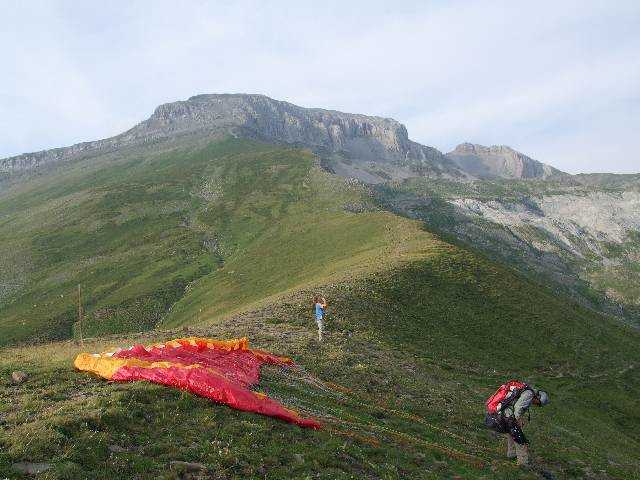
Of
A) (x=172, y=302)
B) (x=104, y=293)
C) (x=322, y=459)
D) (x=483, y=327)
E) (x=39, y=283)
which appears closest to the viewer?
(x=322, y=459)

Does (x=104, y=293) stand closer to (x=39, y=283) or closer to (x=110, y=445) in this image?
(x=39, y=283)

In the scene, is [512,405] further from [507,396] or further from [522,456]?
[522,456]

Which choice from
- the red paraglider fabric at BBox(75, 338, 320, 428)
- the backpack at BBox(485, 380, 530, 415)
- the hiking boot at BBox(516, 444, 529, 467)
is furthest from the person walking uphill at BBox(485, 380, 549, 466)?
the red paraglider fabric at BBox(75, 338, 320, 428)

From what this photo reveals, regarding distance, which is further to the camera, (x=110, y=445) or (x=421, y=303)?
(x=421, y=303)

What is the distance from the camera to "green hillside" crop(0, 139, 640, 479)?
15062 mm

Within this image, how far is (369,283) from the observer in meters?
58.7

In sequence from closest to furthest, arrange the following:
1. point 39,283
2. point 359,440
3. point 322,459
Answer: point 322,459, point 359,440, point 39,283

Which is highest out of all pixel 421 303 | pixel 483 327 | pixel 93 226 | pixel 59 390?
pixel 93 226

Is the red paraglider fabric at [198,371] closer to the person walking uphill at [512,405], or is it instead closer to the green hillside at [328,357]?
the green hillside at [328,357]

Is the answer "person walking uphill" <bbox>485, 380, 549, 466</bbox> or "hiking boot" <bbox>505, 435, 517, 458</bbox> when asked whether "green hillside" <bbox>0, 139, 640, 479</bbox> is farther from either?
"person walking uphill" <bbox>485, 380, 549, 466</bbox>

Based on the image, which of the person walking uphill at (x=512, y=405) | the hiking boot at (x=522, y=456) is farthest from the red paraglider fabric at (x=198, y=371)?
the hiking boot at (x=522, y=456)

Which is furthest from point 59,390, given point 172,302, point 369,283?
point 172,302

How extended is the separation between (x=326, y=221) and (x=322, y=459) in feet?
366

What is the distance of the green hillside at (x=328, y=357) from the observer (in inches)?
593
